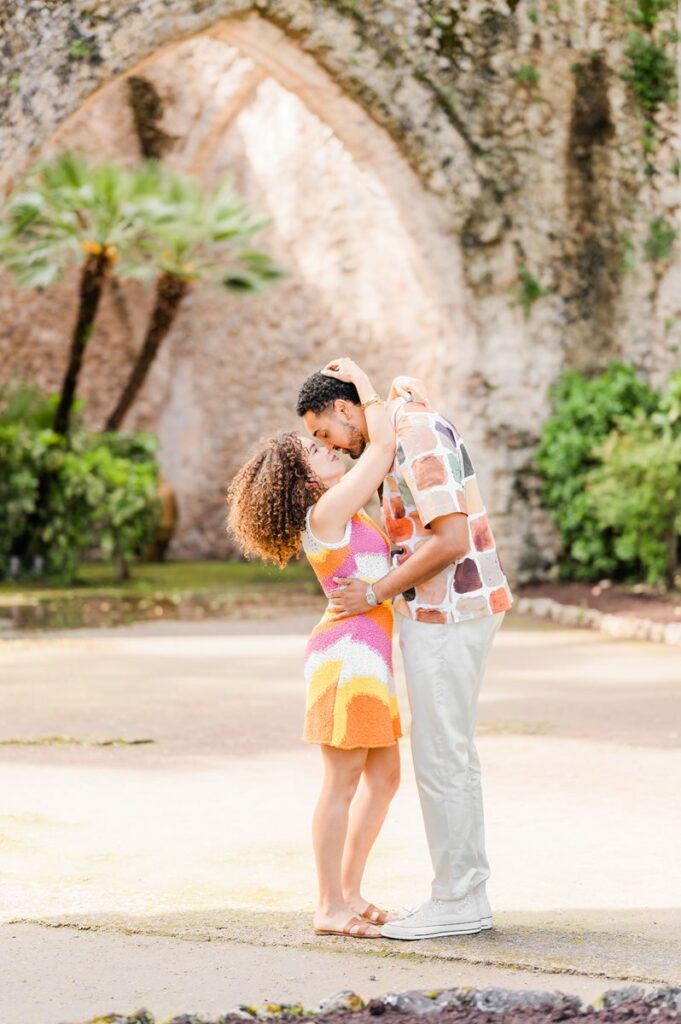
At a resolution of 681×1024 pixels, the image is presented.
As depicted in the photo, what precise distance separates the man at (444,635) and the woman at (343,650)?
0.21 ft

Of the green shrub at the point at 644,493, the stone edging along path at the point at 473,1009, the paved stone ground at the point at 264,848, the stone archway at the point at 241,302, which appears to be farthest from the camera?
the stone archway at the point at 241,302

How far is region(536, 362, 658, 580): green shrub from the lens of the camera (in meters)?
10.5

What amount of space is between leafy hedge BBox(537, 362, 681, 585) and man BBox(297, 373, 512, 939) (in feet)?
20.3

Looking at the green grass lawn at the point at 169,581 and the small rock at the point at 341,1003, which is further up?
the green grass lawn at the point at 169,581

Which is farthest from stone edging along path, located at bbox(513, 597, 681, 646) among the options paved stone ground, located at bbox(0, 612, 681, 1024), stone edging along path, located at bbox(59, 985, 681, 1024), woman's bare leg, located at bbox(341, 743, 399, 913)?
stone edging along path, located at bbox(59, 985, 681, 1024)

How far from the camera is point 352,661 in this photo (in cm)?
318

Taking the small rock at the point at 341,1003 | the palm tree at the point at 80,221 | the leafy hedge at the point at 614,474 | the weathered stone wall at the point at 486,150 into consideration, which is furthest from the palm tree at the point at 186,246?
the small rock at the point at 341,1003

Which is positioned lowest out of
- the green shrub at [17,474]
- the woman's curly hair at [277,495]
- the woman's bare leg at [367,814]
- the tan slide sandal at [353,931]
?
the tan slide sandal at [353,931]

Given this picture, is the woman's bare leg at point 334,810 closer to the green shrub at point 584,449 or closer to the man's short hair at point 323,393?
the man's short hair at point 323,393

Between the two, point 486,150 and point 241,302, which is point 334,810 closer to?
point 486,150

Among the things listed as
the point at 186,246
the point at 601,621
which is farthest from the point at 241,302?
the point at 601,621

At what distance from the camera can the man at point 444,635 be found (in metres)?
3.07

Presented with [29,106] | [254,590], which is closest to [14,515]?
[254,590]

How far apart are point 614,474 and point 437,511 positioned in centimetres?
672
